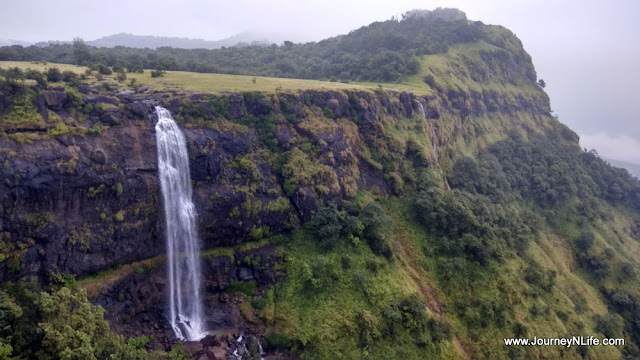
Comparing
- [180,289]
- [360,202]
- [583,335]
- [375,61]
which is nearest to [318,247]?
[360,202]

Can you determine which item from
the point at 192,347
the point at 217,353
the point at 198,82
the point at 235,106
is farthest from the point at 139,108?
the point at 217,353

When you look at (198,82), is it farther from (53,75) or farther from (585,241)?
(585,241)

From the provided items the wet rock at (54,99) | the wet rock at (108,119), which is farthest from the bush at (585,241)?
the wet rock at (54,99)

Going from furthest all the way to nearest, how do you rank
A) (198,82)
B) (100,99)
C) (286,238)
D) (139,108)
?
(198,82) → (286,238) → (139,108) → (100,99)

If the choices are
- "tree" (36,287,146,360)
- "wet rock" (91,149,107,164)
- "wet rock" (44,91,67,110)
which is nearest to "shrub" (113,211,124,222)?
"wet rock" (91,149,107,164)

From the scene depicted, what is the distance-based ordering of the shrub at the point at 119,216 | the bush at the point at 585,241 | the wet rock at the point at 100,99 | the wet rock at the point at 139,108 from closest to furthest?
the shrub at the point at 119,216 < the wet rock at the point at 100,99 < the wet rock at the point at 139,108 < the bush at the point at 585,241

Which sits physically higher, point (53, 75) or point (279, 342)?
point (53, 75)

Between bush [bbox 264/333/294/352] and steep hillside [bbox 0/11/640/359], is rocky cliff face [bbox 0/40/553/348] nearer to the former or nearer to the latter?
steep hillside [bbox 0/11/640/359]

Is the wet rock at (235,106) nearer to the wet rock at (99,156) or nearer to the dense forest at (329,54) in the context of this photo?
the wet rock at (99,156)
